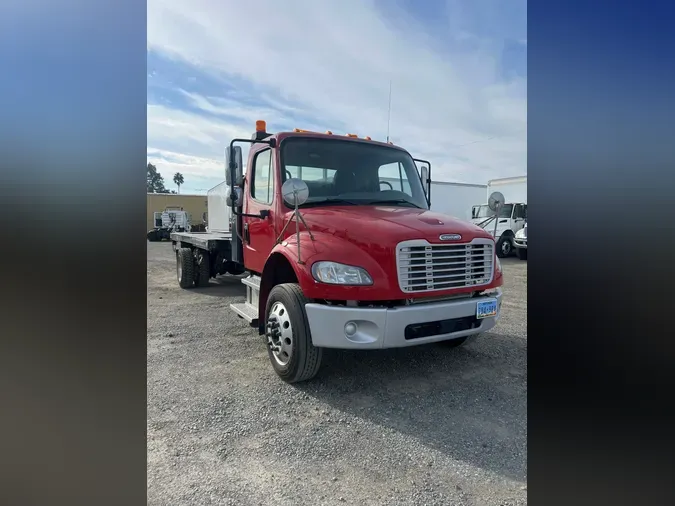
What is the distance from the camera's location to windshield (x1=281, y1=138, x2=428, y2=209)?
4320mm

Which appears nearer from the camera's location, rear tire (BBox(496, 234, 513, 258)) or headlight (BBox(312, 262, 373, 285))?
headlight (BBox(312, 262, 373, 285))

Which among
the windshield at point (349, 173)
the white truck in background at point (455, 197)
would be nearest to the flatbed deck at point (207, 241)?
the windshield at point (349, 173)

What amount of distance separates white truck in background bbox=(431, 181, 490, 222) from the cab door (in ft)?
50.9

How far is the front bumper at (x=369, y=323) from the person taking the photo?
3031mm

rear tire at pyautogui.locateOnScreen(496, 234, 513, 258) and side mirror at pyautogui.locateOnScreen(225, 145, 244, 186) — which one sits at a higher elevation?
side mirror at pyautogui.locateOnScreen(225, 145, 244, 186)

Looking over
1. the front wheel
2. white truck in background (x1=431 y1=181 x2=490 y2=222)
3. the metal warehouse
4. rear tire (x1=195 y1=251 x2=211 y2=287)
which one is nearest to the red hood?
the front wheel

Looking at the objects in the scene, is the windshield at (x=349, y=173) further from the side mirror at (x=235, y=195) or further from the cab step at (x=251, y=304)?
the cab step at (x=251, y=304)

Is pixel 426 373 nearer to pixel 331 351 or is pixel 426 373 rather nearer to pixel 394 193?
pixel 331 351

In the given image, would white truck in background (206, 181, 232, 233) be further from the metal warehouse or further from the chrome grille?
the metal warehouse

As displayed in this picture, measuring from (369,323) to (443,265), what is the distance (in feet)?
2.72

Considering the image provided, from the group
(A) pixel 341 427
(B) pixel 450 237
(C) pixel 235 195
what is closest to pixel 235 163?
(C) pixel 235 195
